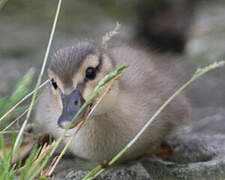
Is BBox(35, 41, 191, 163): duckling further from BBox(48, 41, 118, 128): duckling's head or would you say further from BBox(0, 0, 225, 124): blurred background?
BBox(0, 0, 225, 124): blurred background

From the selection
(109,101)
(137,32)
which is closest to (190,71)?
(109,101)

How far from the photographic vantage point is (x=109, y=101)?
76.4 inches

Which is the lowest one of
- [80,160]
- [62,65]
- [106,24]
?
[106,24]

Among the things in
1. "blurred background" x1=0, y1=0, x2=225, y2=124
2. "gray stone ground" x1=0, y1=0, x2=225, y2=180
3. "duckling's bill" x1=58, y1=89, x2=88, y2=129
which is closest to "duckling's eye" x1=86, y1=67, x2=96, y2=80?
"duckling's bill" x1=58, y1=89, x2=88, y2=129

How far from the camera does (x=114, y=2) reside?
6254 millimetres

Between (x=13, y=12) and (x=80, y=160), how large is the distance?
4266 millimetres

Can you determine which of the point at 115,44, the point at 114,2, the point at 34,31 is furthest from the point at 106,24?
the point at 115,44

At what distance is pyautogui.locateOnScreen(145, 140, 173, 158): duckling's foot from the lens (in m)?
2.35

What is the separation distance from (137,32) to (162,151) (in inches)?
99.3

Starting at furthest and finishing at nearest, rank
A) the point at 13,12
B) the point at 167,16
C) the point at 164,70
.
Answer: the point at 13,12 → the point at 167,16 → the point at 164,70

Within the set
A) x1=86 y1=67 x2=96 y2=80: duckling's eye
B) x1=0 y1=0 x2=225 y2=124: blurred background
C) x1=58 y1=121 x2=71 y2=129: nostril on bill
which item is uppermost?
x1=86 y1=67 x2=96 y2=80: duckling's eye

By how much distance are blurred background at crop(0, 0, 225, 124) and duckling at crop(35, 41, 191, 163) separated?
0.42 metres

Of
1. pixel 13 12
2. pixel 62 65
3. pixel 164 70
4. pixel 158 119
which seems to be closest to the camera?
pixel 62 65

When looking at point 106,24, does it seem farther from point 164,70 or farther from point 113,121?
point 113,121
